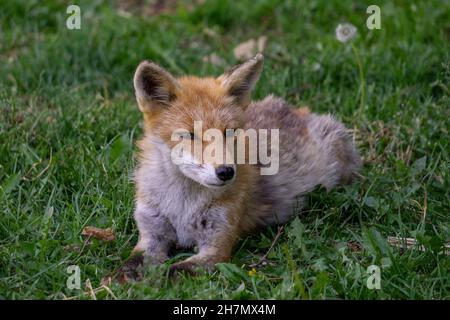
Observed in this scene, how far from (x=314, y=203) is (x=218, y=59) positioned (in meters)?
3.00

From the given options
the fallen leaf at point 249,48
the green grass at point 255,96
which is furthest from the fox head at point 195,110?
the fallen leaf at point 249,48

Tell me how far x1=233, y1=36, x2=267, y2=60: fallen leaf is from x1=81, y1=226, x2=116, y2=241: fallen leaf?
3750mm

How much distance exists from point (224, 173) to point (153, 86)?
975 mm

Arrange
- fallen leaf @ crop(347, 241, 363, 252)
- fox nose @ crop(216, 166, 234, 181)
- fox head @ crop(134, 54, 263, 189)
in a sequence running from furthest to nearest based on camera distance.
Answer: fallen leaf @ crop(347, 241, 363, 252) < fox head @ crop(134, 54, 263, 189) < fox nose @ crop(216, 166, 234, 181)

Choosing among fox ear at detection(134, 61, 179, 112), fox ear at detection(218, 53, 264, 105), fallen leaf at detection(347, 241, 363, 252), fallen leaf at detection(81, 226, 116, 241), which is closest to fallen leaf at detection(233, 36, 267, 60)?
fox ear at detection(218, 53, 264, 105)

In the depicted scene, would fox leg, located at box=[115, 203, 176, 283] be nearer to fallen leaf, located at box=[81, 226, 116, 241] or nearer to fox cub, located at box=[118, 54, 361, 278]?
fox cub, located at box=[118, 54, 361, 278]

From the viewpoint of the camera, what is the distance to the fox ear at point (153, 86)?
5758mm

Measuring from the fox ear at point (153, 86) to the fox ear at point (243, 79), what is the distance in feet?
1.43

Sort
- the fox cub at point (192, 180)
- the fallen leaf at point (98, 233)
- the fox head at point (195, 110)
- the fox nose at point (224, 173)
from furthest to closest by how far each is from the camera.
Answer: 1. the fallen leaf at point (98, 233)
2. the fox cub at point (192, 180)
3. the fox head at point (195, 110)
4. the fox nose at point (224, 173)

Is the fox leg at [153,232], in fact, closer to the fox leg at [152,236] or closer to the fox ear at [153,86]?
the fox leg at [152,236]

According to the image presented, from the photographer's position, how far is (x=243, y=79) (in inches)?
239

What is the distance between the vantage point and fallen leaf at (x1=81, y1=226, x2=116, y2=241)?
19.2 ft

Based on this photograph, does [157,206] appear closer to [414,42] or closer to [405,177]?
[405,177]

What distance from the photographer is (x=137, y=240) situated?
613cm
